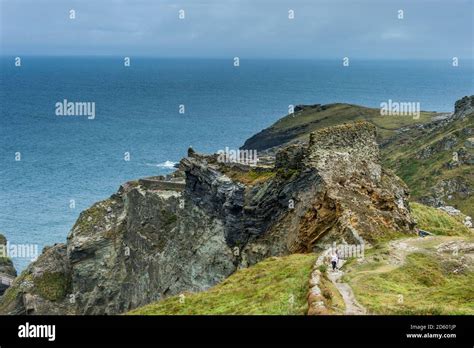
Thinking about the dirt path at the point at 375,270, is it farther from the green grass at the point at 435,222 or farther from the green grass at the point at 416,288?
the green grass at the point at 435,222

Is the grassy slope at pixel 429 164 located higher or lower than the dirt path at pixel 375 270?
higher

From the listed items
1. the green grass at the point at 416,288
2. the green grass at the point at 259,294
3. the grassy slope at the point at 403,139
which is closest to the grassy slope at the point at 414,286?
the green grass at the point at 416,288

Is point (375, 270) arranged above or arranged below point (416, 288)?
above

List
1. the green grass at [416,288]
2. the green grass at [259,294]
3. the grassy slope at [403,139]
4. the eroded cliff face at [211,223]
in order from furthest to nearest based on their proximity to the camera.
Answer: the grassy slope at [403,139] → the eroded cliff face at [211,223] → the green grass at [259,294] → the green grass at [416,288]

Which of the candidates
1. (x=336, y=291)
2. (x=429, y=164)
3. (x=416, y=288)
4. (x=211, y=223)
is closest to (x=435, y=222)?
(x=211, y=223)

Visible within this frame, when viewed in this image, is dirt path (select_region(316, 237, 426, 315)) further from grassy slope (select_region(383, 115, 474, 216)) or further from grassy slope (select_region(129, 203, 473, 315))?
grassy slope (select_region(383, 115, 474, 216))

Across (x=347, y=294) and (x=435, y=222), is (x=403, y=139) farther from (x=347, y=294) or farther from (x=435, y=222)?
(x=347, y=294)
